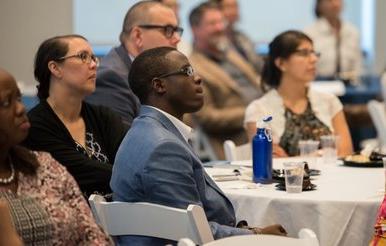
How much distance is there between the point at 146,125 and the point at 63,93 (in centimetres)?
89

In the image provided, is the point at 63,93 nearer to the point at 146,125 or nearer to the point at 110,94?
the point at 110,94

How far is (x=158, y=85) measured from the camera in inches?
126

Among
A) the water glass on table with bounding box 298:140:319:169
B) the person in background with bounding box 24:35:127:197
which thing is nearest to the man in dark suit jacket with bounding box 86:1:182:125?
the person in background with bounding box 24:35:127:197

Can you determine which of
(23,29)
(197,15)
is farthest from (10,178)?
(23,29)

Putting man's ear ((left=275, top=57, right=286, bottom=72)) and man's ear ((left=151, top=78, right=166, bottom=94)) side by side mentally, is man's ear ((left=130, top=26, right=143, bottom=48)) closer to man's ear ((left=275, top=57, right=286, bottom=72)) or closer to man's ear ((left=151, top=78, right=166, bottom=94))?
man's ear ((left=275, top=57, right=286, bottom=72))

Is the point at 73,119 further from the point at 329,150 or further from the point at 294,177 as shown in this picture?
the point at 329,150

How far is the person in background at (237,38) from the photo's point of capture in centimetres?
775

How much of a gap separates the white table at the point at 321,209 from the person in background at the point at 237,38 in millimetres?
3967

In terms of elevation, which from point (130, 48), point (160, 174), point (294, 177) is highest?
point (130, 48)

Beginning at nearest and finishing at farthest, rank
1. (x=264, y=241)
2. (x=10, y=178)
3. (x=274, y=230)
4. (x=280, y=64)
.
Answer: (x=264, y=241)
(x=10, y=178)
(x=274, y=230)
(x=280, y=64)

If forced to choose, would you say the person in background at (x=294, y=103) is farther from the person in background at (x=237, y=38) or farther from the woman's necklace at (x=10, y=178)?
the woman's necklace at (x=10, y=178)

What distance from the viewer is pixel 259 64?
25.2 ft

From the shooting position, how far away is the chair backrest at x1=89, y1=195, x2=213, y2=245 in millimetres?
2771

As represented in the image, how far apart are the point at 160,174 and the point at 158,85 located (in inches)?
16.8
